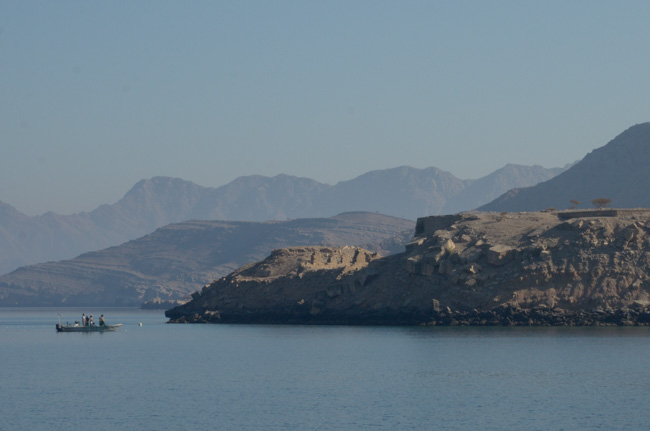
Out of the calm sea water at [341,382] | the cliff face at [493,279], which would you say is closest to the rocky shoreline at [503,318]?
the cliff face at [493,279]

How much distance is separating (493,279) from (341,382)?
52.4 metres

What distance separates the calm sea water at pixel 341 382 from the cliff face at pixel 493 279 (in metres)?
5.99

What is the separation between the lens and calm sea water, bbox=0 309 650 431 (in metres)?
53.0

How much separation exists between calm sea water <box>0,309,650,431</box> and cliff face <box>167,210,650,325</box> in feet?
19.7

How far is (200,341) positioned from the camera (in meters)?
106

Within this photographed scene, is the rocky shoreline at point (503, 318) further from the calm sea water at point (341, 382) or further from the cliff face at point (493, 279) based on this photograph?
the calm sea water at point (341, 382)

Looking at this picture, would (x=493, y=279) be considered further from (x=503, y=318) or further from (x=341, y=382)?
(x=341, y=382)

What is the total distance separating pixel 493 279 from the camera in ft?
384

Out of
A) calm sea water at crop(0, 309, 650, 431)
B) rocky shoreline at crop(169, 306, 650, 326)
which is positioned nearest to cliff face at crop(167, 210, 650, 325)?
rocky shoreline at crop(169, 306, 650, 326)

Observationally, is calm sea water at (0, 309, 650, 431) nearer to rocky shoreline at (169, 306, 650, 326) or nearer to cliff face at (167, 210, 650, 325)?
rocky shoreline at (169, 306, 650, 326)

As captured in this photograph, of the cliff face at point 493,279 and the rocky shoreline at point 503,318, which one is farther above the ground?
the cliff face at point 493,279

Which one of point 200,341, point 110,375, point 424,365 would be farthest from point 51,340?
point 424,365

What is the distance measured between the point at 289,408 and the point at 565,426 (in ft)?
48.8

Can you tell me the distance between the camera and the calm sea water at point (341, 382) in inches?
2085
